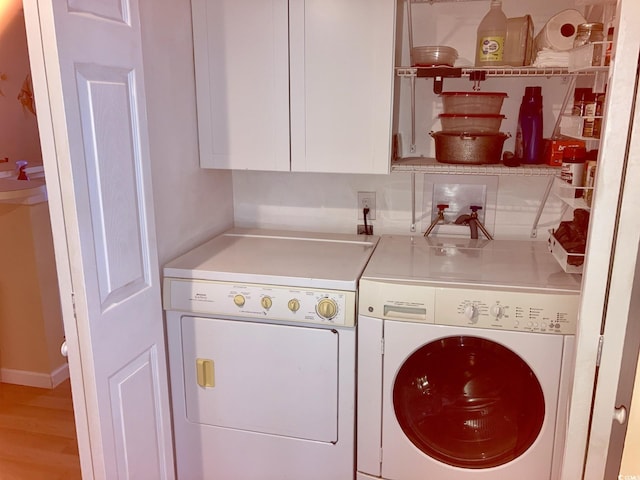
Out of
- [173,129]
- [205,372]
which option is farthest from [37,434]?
[173,129]

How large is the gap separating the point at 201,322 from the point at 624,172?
4.60ft

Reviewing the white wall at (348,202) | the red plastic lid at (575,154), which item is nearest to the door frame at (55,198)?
the white wall at (348,202)

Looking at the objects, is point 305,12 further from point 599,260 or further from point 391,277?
point 599,260

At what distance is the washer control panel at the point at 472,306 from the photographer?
63.1 inches

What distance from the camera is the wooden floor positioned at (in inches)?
90.9

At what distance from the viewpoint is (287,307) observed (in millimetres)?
1786

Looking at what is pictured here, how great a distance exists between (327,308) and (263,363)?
1.08ft

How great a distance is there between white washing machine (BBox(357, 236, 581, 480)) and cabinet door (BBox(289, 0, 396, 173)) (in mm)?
454

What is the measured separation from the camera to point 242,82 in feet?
6.65

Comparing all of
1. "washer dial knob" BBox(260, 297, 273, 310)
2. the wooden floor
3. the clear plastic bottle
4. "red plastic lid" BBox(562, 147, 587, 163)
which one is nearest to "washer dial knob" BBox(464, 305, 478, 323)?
"red plastic lid" BBox(562, 147, 587, 163)

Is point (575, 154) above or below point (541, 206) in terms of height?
Answer: above

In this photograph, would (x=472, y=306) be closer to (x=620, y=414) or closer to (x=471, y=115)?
(x=620, y=414)

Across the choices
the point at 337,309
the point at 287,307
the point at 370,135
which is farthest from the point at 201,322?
the point at 370,135

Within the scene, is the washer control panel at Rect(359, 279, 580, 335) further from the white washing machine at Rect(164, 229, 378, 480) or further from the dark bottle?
the dark bottle
